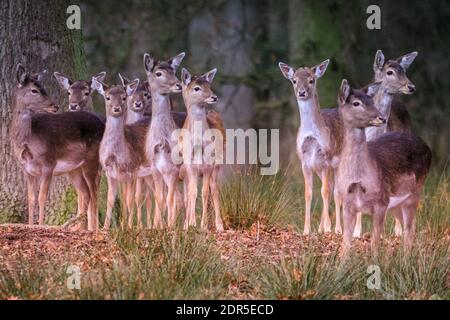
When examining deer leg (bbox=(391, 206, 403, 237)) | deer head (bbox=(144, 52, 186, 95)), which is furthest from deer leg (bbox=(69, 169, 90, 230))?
deer leg (bbox=(391, 206, 403, 237))

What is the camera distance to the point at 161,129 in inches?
502

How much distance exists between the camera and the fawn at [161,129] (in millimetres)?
12680

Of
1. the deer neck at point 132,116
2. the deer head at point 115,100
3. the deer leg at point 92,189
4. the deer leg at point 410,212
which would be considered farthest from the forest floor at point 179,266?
the deer neck at point 132,116

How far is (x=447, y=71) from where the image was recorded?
73.3ft

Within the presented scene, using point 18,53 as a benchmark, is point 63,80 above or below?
below

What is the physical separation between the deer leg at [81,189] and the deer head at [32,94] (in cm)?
82

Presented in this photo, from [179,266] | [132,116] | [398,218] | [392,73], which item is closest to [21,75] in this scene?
[132,116]

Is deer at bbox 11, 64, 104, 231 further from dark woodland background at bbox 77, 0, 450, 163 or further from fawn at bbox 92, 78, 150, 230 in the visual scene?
dark woodland background at bbox 77, 0, 450, 163

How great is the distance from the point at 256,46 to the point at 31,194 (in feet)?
36.7

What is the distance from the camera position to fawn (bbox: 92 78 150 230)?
Result: 41.0 feet

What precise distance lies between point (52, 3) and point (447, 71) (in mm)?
10744

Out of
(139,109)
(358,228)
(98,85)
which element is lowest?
(358,228)

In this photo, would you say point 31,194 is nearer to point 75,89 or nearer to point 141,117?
point 75,89
